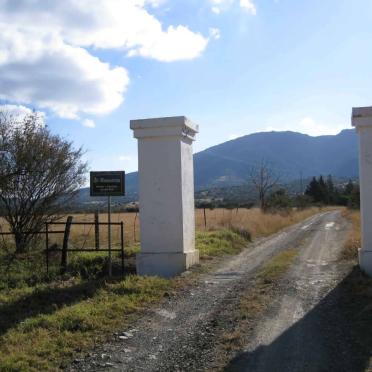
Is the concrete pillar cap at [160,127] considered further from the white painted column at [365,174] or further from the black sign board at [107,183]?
the white painted column at [365,174]

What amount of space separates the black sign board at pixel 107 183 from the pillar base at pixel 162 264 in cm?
178

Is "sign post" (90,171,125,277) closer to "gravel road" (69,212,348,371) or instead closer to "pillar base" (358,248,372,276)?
"gravel road" (69,212,348,371)

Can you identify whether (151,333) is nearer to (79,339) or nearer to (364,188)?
(79,339)

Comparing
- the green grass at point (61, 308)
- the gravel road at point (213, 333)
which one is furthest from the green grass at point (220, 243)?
the gravel road at point (213, 333)

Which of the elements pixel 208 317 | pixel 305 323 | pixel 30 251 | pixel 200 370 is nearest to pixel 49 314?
pixel 208 317

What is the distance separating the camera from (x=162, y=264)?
41.6 ft

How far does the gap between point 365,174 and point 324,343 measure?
538cm

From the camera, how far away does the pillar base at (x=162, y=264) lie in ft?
41.4

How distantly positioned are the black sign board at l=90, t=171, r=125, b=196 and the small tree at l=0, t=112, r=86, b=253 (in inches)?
187

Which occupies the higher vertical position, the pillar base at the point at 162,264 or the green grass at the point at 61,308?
the pillar base at the point at 162,264

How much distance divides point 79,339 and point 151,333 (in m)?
1.03

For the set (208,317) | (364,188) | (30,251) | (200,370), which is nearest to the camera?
(200,370)

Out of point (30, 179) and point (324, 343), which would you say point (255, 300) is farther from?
point (30, 179)

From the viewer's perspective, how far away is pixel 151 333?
25.2ft
